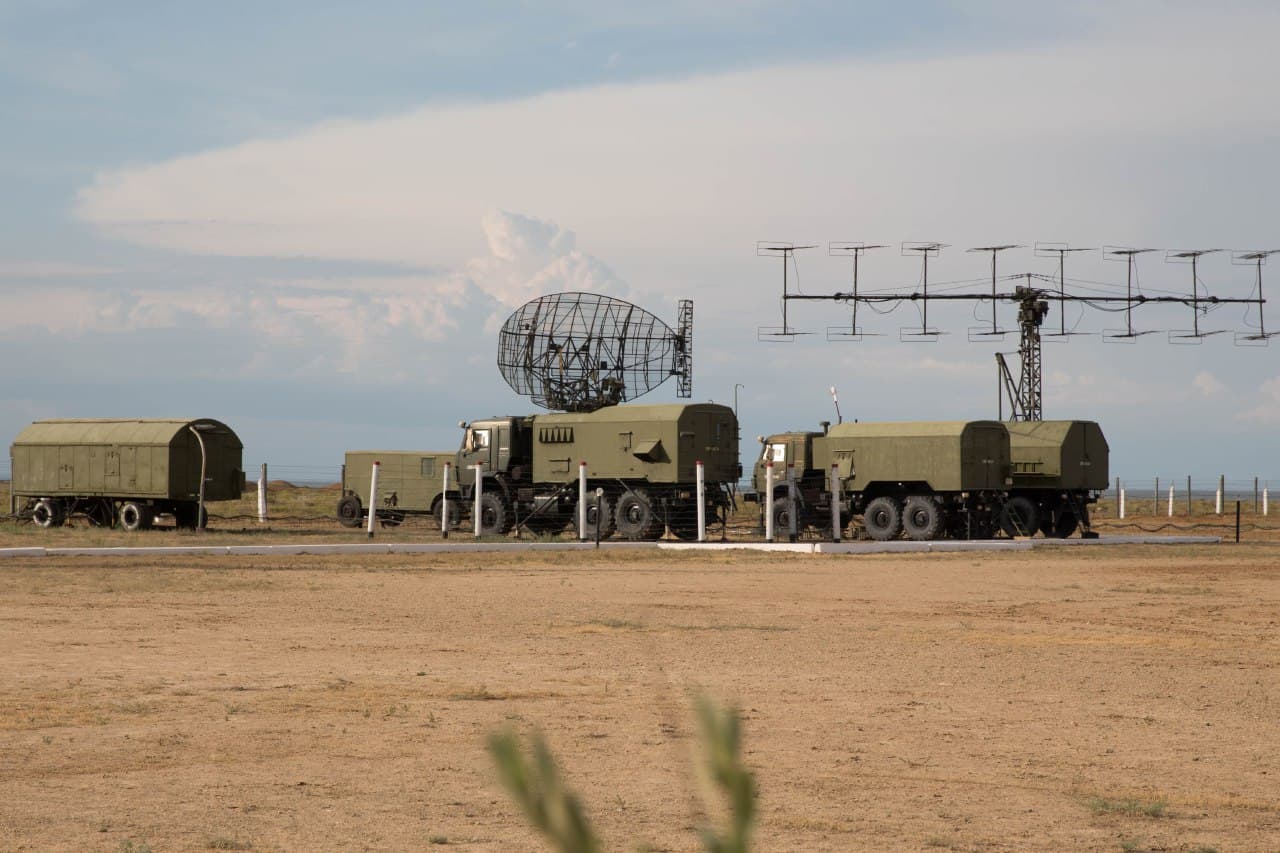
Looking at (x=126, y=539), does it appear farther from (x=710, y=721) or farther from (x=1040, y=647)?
(x=710, y=721)

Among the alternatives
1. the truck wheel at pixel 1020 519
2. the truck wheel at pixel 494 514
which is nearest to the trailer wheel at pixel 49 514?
the truck wheel at pixel 494 514

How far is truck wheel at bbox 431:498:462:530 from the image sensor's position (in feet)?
125

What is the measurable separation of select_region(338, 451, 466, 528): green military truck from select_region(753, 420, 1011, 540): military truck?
7922 mm

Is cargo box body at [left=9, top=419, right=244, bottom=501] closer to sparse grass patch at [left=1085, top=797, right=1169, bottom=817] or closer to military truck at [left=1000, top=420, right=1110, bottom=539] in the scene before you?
military truck at [left=1000, top=420, right=1110, bottom=539]

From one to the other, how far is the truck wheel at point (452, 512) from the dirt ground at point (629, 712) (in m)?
16.8

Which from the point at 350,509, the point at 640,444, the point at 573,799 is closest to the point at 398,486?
the point at 350,509

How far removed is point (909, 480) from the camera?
34812 mm

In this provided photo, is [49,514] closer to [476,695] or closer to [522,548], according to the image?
[522,548]

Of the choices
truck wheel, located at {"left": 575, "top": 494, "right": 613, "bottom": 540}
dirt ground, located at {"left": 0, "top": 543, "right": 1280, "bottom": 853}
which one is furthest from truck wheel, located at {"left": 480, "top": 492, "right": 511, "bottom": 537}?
dirt ground, located at {"left": 0, "top": 543, "right": 1280, "bottom": 853}

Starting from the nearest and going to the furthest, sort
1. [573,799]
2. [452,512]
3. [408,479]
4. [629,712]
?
[573,799]
[629,712]
[452,512]
[408,479]

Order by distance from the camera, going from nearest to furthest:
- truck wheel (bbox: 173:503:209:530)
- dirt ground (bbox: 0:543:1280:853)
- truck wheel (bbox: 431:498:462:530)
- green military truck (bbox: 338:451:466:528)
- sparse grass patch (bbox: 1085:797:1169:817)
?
1. dirt ground (bbox: 0:543:1280:853)
2. sparse grass patch (bbox: 1085:797:1169:817)
3. truck wheel (bbox: 173:503:209:530)
4. truck wheel (bbox: 431:498:462:530)
5. green military truck (bbox: 338:451:466:528)

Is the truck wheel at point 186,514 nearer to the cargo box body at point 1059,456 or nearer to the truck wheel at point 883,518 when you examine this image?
the truck wheel at point 883,518

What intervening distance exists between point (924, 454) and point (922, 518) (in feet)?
4.41

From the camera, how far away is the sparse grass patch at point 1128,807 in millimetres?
7578
